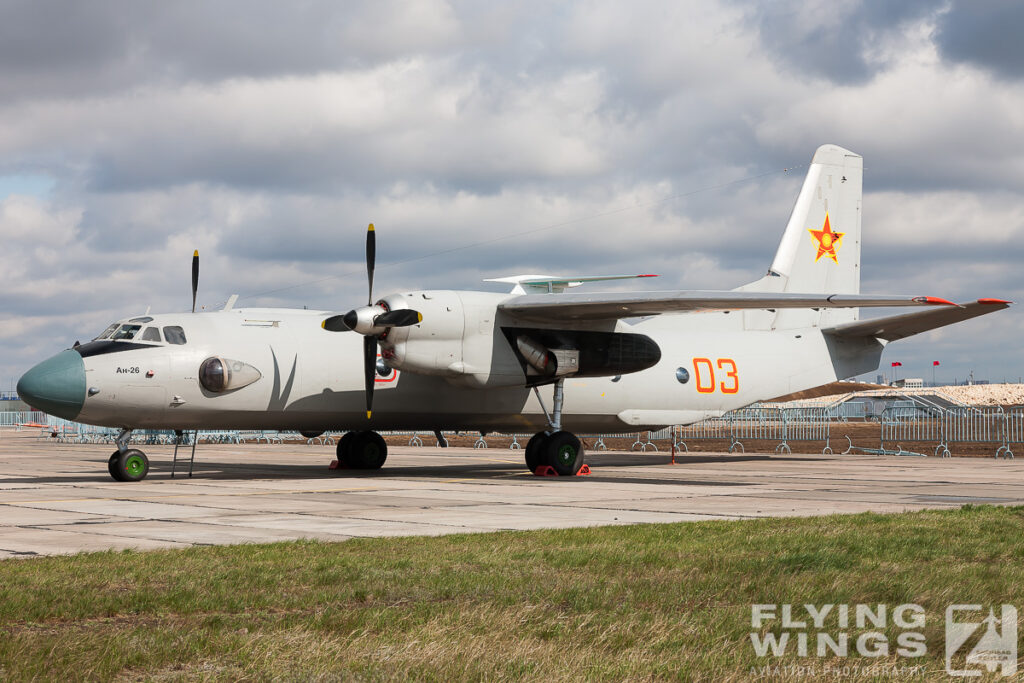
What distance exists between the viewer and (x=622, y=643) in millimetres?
6035

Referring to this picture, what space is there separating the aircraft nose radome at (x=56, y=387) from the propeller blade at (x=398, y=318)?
5.88 metres

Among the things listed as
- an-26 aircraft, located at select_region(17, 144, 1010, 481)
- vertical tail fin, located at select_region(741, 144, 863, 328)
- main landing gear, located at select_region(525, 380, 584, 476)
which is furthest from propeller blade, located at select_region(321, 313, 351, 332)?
vertical tail fin, located at select_region(741, 144, 863, 328)

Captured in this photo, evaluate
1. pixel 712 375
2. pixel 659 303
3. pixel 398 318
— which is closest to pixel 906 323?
pixel 712 375

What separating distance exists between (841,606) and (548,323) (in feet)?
51.8

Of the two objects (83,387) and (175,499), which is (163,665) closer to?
(175,499)

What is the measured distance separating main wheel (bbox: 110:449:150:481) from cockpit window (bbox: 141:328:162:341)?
2342mm

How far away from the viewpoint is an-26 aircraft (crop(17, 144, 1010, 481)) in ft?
65.9

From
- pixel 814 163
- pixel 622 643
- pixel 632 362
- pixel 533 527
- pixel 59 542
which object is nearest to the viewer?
pixel 622 643

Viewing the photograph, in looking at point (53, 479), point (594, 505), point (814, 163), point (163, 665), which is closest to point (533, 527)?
point (594, 505)

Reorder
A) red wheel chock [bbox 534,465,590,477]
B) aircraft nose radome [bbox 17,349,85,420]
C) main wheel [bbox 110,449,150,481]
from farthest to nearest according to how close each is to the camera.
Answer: red wheel chock [bbox 534,465,590,477] < main wheel [bbox 110,449,150,481] < aircraft nose radome [bbox 17,349,85,420]

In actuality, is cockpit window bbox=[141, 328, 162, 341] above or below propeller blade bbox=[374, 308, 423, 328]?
below

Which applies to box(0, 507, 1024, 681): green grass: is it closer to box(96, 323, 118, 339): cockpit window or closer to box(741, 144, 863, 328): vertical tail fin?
box(96, 323, 118, 339): cockpit window

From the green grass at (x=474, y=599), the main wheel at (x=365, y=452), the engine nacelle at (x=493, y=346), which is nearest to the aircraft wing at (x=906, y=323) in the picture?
the engine nacelle at (x=493, y=346)

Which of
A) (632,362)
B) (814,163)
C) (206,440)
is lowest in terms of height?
(206,440)
